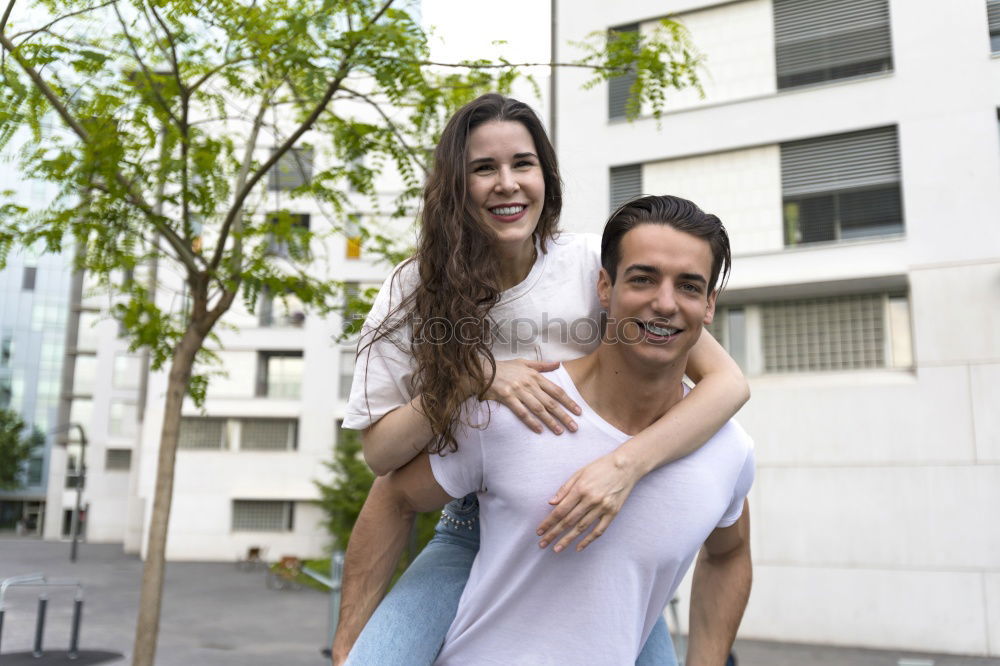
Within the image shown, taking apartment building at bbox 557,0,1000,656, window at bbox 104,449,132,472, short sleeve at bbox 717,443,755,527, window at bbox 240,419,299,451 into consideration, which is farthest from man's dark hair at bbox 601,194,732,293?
window at bbox 104,449,132,472

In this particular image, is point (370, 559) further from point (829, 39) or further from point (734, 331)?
point (829, 39)

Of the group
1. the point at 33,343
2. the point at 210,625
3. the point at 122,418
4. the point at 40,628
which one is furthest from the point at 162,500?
the point at 33,343

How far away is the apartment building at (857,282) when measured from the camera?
12328 mm

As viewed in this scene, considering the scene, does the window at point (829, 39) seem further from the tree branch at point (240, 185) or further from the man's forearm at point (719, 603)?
the man's forearm at point (719, 603)

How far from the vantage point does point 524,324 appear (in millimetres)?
2225

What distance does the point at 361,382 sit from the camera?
2.07 m

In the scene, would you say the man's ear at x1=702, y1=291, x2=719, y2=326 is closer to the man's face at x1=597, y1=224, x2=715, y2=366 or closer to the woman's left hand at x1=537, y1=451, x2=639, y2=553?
the man's face at x1=597, y1=224, x2=715, y2=366

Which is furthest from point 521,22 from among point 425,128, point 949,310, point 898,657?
point 898,657

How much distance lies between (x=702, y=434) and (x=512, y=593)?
56cm

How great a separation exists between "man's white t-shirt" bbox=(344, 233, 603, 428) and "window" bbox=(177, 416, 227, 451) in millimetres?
34877

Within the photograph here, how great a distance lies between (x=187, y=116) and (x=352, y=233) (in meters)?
21.1

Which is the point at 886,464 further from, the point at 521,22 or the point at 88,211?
the point at 88,211

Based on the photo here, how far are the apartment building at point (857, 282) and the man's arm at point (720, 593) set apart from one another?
9507 millimetres

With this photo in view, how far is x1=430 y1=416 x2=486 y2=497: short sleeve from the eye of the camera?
1878 mm
